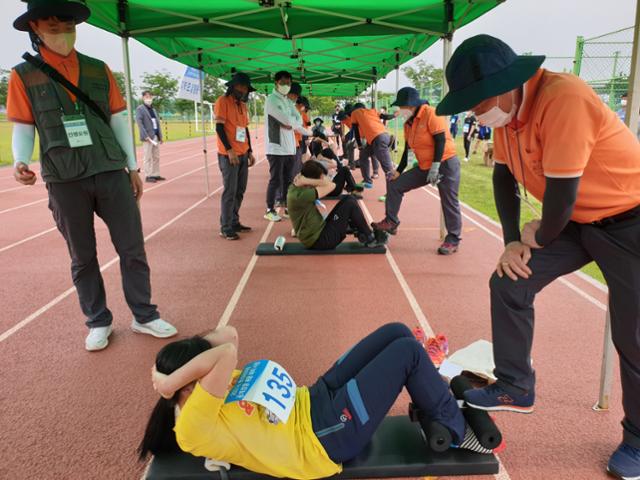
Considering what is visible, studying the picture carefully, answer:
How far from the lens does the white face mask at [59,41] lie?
2.55 m

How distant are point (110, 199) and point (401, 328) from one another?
1979 millimetres

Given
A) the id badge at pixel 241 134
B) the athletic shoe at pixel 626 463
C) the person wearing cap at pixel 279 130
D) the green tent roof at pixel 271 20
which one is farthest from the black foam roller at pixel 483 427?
the person wearing cap at pixel 279 130


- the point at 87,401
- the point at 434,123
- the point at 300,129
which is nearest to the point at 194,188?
the point at 300,129

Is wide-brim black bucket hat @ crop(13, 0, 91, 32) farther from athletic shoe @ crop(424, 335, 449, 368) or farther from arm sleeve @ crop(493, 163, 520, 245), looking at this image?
athletic shoe @ crop(424, 335, 449, 368)

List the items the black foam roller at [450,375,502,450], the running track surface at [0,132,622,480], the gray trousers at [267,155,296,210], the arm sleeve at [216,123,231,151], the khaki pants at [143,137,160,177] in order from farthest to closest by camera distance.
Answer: the khaki pants at [143,137,160,177], the gray trousers at [267,155,296,210], the arm sleeve at [216,123,231,151], the running track surface at [0,132,622,480], the black foam roller at [450,375,502,450]

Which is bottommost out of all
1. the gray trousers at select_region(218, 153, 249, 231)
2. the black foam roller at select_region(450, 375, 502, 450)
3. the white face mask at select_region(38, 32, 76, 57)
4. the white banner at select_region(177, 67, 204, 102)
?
the black foam roller at select_region(450, 375, 502, 450)

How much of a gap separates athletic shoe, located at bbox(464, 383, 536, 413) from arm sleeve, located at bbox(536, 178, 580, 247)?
0.70 m

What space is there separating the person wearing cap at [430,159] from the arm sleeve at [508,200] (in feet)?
9.35

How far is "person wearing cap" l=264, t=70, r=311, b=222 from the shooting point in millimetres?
6352

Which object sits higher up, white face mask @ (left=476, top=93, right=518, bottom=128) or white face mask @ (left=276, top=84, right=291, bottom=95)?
white face mask @ (left=276, top=84, right=291, bottom=95)

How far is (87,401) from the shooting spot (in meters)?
2.50

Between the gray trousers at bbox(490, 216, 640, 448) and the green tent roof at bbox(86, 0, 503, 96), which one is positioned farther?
the green tent roof at bbox(86, 0, 503, 96)

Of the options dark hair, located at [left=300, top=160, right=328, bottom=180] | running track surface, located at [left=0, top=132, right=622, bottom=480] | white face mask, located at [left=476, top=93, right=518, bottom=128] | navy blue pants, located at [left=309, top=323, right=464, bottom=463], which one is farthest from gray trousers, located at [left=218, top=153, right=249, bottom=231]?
white face mask, located at [left=476, top=93, right=518, bottom=128]

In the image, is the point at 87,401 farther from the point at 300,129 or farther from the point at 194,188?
the point at 194,188
